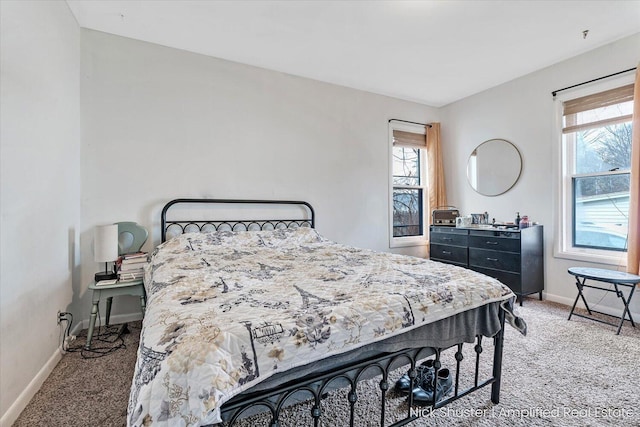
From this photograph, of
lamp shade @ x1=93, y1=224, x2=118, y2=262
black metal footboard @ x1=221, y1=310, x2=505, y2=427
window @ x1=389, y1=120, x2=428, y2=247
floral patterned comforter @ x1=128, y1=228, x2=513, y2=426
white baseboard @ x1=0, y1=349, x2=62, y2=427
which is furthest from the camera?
window @ x1=389, y1=120, x2=428, y2=247

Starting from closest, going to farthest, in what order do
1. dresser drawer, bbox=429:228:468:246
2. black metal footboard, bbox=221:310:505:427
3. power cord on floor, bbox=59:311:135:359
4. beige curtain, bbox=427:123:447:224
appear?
→ black metal footboard, bbox=221:310:505:427 → power cord on floor, bbox=59:311:135:359 → dresser drawer, bbox=429:228:468:246 → beige curtain, bbox=427:123:447:224

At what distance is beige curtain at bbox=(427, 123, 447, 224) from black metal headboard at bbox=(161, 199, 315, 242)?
2.01 m

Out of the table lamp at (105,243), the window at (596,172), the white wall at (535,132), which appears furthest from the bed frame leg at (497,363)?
the table lamp at (105,243)

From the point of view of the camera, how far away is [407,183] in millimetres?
4566

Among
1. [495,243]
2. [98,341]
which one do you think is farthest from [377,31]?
[98,341]

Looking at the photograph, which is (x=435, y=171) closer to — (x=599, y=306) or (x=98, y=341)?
(x=599, y=306)

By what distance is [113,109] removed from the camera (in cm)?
278

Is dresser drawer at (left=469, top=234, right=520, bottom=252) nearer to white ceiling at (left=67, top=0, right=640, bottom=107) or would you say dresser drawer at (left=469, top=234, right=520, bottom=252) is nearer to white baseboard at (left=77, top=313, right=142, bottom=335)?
white ceiling at (left=67, top=0, right=640, bottom=107)

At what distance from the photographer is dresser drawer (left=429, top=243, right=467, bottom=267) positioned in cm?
376

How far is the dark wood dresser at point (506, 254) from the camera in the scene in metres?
3.20

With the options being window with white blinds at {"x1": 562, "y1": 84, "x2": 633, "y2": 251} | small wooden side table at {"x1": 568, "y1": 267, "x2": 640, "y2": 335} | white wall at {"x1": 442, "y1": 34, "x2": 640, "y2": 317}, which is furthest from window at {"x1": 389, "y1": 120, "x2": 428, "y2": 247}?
small wooden side table at {"x1": 568, "y1": 267, "x2": 640, "y2": 335}

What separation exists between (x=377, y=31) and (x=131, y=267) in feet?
9.75

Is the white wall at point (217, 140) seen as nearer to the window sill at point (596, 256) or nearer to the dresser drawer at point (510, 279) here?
the dresser drawer at point (510, 279)

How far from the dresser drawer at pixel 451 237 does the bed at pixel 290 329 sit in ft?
6.57
